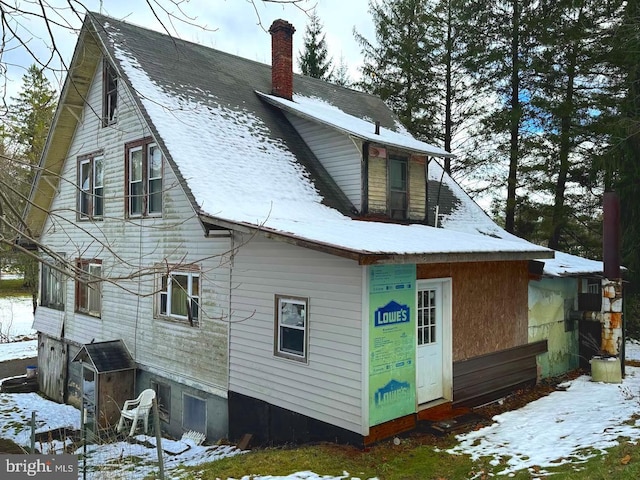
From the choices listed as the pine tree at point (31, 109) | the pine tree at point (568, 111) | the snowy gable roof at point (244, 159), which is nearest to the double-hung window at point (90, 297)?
the pine tree at point (31, 109)

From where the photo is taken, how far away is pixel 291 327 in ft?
28.9

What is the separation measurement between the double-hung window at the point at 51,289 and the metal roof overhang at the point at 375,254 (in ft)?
29.9

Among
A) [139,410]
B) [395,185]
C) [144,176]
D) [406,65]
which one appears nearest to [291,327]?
[139,410]

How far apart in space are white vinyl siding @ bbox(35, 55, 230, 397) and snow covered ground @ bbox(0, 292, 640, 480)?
1.67 m

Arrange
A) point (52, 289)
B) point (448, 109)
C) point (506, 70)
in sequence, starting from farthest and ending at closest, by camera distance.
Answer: point (448, 109), point (506, 70), point (52, 289)

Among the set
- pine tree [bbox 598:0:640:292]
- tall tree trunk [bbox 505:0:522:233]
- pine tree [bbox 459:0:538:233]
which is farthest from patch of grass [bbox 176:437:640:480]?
pine tree [bbox 459:0:538:233]

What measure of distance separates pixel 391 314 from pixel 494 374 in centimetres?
344

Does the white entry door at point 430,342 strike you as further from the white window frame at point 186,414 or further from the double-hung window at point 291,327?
the white window frame at point 186,414

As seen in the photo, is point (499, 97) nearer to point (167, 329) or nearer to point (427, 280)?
point (427, 280)

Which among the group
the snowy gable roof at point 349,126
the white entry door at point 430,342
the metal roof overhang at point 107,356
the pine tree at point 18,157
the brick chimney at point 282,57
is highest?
the brick chimney at point 282,57

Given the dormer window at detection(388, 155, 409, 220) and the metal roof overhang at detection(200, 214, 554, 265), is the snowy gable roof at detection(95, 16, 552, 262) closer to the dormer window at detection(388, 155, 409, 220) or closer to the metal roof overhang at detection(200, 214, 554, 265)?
the metal roof overhang at detection(200, 214, 554, 265)

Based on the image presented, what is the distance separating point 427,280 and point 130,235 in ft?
25.6

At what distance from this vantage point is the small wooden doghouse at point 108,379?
1197 centimetres

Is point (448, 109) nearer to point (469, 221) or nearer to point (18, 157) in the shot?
point (469, 221)
